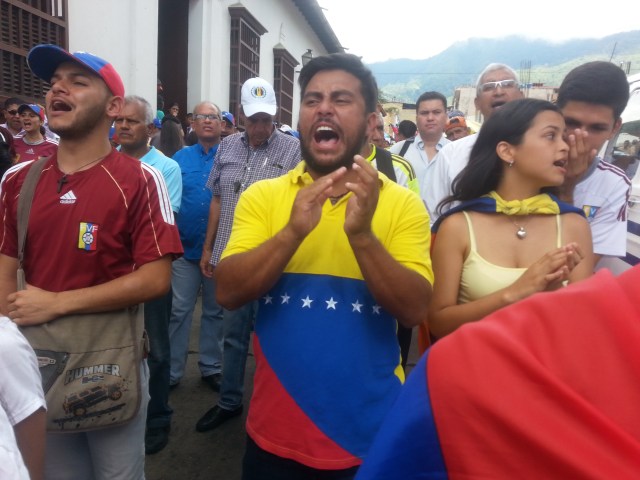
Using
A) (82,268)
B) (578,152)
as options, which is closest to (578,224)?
(578,152)

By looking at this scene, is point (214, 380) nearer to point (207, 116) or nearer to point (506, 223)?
point (207, 116)

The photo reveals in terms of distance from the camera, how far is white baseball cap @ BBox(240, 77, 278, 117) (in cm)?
374

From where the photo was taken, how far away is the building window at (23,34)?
5633mm

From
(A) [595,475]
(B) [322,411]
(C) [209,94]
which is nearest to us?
(A) [595,475]

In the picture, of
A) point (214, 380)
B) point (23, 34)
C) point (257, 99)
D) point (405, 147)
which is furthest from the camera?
point (23, 34)

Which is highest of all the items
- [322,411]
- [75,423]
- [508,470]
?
[508,470]

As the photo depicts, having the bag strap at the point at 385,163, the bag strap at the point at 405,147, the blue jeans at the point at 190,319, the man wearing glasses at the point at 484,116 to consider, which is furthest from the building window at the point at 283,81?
the bag strap at the point at 385,163

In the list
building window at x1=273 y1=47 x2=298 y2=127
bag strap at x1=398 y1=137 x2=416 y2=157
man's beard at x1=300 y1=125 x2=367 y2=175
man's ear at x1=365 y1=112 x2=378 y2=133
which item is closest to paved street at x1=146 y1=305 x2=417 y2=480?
man's beard at x1=300 y1=125 x2=367 y2=175

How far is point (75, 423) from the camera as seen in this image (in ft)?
6.37

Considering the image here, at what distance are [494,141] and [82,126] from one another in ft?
5.22

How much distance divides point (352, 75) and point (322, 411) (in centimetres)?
109

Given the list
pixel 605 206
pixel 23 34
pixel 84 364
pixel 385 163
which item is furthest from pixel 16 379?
pixel 23 34

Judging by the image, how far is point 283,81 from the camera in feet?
49.2

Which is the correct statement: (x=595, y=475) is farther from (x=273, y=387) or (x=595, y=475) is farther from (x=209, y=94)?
(x=209, y=94)
